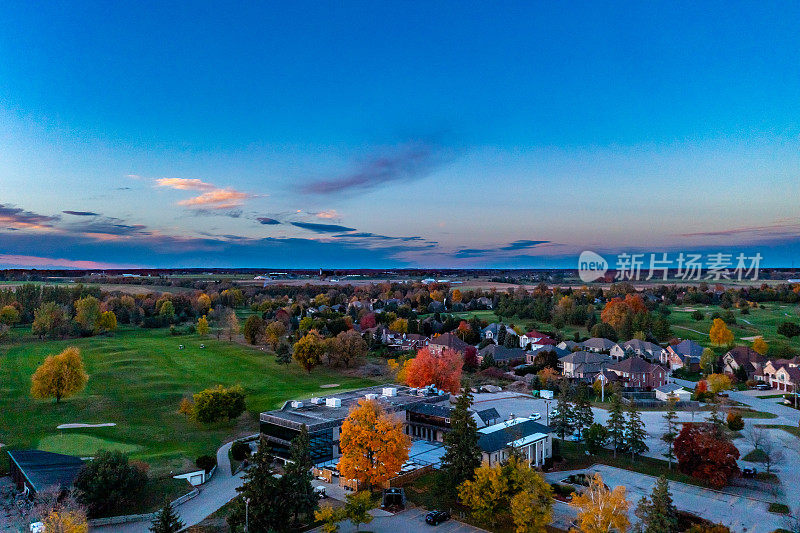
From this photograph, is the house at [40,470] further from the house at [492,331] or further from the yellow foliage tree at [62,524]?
the house at [492,331]

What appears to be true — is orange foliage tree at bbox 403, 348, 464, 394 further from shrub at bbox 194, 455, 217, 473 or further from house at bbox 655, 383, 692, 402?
shrub at bbox 194, 455, 217, 473

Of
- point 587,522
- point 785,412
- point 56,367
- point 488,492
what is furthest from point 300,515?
point 785,412

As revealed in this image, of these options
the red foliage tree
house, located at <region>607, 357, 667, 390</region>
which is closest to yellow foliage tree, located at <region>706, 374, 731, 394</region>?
house, located at <region>607, 357, 667, 390</region>

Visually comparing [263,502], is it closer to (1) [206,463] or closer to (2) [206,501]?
(2) [206,501]

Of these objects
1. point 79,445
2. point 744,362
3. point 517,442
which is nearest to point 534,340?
point 744,362

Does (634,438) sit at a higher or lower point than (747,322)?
lower
